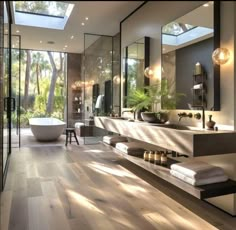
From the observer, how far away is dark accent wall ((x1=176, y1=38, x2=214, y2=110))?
289 centimetres

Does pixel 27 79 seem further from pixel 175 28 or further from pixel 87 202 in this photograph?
pixel 87 202

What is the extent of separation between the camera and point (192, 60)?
3.22 m

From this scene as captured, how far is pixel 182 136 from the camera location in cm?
239

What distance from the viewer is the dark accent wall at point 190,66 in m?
2.89

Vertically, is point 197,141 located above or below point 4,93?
below

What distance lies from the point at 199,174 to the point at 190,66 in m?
1.50

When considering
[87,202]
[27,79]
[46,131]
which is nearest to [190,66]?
[87,202]

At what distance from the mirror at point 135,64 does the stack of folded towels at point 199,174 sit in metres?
2.13

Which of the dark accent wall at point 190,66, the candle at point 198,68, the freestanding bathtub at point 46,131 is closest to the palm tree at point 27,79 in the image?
the freestanding bathtub at point 46,131

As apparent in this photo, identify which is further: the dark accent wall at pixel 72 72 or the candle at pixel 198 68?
the dark accent wall at pixel 72 72

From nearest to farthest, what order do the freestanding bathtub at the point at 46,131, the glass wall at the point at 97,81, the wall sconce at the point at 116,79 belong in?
1. the wall sconce at the point at 116,79
2. the glass wall at the point at 97,81
3. the freestanding bathtub at the point at 46,131

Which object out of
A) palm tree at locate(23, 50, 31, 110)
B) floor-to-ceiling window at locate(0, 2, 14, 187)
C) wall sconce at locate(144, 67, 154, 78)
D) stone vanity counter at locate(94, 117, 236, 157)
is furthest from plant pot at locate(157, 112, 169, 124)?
palm tree at locate(23, 50, 31, 110)

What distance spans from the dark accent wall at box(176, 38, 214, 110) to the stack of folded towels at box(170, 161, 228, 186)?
742 millimetres

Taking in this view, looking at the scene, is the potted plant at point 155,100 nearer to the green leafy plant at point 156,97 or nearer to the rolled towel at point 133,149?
the green leafy plant at point 156,97
